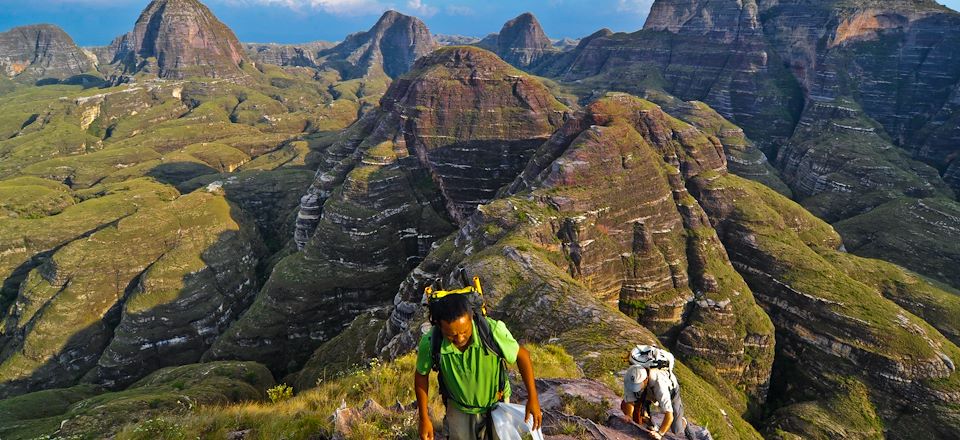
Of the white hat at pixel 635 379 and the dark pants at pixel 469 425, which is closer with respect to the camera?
the dark pants at pixel 469 425

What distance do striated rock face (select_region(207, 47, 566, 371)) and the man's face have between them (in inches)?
2876

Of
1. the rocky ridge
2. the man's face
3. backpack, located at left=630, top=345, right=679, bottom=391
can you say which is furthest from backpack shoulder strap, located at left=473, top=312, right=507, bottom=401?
the rocky ridge

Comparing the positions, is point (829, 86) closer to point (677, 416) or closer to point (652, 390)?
point (677, 416)

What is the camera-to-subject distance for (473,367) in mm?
8148

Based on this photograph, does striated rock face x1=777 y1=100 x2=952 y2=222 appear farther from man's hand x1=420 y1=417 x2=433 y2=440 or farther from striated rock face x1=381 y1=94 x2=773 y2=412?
man's hand x1=420 y1=417 x2=433 y2=440

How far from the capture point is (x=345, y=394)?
14.9 m

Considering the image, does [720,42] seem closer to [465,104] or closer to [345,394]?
[465,104]

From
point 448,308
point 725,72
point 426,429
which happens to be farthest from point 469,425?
point 725,72

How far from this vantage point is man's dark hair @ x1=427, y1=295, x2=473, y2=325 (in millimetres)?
7789

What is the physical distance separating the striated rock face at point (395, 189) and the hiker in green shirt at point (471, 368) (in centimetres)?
7233

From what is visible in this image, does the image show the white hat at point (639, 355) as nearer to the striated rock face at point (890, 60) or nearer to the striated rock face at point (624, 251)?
the striated rock face at point (624, 251)

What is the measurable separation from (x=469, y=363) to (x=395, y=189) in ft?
266

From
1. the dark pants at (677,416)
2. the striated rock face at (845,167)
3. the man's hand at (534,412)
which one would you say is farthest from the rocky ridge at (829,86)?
the man's hand at (534,412)

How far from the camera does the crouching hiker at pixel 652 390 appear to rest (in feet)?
40.3
